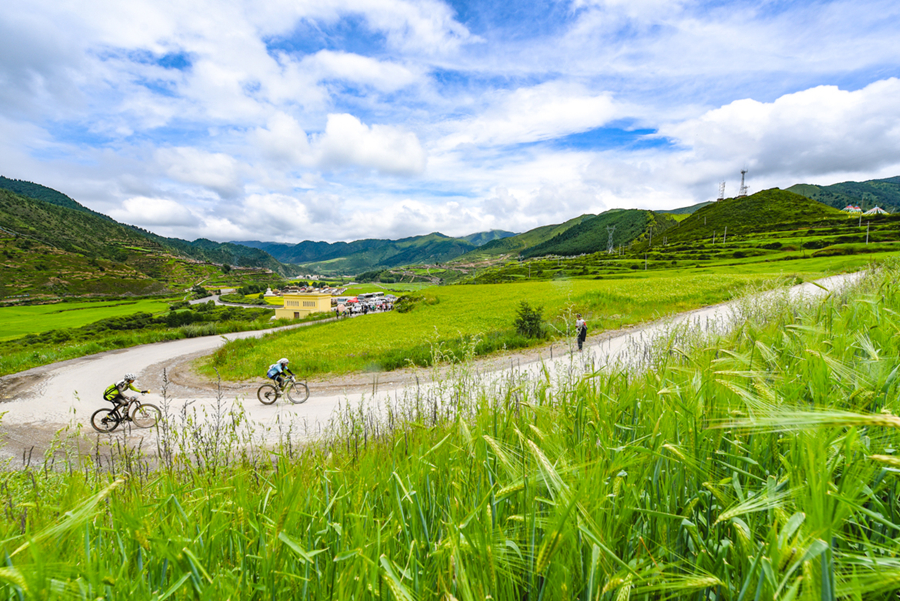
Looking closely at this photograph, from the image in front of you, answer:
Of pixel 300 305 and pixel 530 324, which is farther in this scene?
pixel 300 305

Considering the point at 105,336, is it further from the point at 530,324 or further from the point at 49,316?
the point at 49,316

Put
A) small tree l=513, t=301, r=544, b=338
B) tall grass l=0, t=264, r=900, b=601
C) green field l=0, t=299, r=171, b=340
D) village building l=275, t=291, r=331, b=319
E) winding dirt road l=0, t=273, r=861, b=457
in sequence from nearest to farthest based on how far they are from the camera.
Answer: tall grass l=0, t=264, r=900, b=601 < winding dirt road l=0, t=273, r=861, b=457 < small tree l=513, t=301, r=544, b=338 < green field l=0, t=299, r=171, b=340 < village building l=275, t=291, r=331, b=319

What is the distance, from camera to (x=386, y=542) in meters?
1.39

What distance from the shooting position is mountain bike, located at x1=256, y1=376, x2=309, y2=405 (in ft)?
41.2

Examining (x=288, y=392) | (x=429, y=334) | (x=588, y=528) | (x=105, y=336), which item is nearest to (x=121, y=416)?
(x=288, y=392)

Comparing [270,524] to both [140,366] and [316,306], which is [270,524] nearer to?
[140,366]

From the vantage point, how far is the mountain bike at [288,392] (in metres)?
12.5

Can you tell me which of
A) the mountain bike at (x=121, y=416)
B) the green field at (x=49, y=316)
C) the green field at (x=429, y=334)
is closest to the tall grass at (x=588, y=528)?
the mountain bike at (x=121, y=416)

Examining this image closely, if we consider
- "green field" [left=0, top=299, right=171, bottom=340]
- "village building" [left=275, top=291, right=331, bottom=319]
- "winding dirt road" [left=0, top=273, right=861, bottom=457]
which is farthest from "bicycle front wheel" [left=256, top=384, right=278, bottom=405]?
"green field" [left=0, top=299, right=171, bottom=340]

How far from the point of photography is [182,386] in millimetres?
16422

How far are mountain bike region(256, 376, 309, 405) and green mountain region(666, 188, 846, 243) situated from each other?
130223 millimetres

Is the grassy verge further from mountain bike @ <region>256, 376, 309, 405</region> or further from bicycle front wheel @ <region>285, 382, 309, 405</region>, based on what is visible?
bicycle front wheel @ <region>285, 382, 309, 405</region>

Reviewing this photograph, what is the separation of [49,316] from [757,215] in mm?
204736

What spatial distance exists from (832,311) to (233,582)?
217 inches
